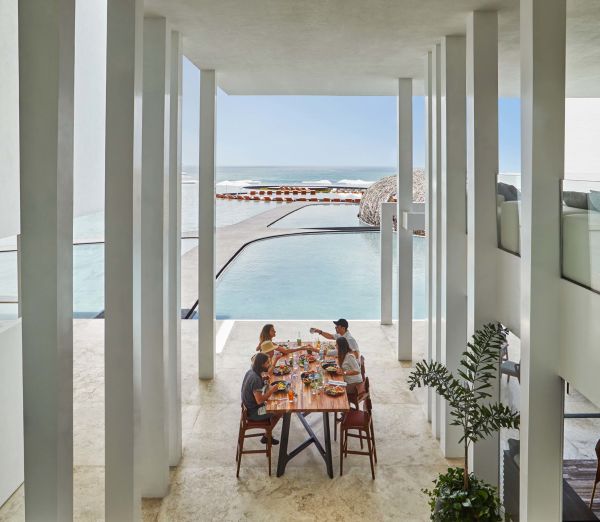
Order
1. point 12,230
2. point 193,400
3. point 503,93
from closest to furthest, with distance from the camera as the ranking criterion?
point 12,230 → point 193,400 → point 503,93

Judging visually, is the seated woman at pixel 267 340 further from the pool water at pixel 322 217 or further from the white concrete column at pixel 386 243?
the pool water at pixel 322 217

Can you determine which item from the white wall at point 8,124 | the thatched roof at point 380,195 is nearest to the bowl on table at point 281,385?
the white wall at point 8,124

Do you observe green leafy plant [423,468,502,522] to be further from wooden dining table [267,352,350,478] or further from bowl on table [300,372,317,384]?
bowl on table [300,372,317,384]

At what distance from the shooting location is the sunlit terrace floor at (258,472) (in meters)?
4.92

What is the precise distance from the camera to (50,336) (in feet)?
7.59

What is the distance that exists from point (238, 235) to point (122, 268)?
23.9m

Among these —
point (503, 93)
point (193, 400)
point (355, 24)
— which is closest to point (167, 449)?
point (193, 400)

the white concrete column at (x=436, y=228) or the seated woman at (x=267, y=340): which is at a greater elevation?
the white concrete column at (x=436, y=228)

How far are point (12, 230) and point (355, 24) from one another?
154 inches

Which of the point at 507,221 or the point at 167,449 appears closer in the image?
the point at 507,221

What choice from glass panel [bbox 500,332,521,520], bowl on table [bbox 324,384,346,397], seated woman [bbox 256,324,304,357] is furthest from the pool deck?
glass panel [bbox 500,332,521,520]

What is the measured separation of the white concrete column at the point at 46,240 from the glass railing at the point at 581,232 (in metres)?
2.96

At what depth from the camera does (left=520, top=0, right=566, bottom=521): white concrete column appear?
356 centimetres

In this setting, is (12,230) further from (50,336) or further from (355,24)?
(355,24)
